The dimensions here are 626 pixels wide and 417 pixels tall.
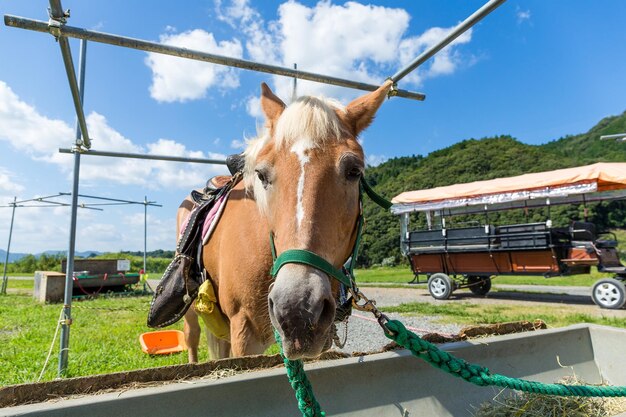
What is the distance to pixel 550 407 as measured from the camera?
2141 mm

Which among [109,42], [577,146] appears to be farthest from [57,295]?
[577,146]

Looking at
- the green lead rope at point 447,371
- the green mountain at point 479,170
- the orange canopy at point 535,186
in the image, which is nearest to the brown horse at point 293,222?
the green lead rope at point 447,371

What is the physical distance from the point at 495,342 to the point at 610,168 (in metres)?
8.95

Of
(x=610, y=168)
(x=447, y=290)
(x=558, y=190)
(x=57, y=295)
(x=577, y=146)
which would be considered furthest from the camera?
(x=577, y=146)

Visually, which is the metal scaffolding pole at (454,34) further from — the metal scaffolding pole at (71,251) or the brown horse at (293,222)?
the metal scaffolding pole at (71,251)

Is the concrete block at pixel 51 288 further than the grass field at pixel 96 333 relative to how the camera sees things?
Yes

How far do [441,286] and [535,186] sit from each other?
13.1ft

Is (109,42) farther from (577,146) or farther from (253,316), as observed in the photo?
(577,146)

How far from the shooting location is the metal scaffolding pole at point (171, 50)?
6.32 ft

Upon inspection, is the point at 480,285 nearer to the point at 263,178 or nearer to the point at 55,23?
the point at 263,178

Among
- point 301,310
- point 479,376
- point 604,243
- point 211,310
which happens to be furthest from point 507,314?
point 301,310

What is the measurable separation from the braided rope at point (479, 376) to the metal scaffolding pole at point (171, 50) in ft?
6.67

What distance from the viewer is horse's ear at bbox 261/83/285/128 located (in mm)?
2019

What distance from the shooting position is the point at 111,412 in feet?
4.68
